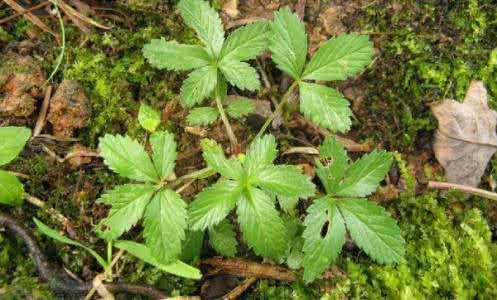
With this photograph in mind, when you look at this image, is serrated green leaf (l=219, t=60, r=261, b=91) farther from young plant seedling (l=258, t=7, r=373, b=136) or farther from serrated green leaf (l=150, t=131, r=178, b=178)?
serrated green leaf (l=150, t=131, r=178, b=178)

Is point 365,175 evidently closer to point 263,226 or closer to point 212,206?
point 263,226

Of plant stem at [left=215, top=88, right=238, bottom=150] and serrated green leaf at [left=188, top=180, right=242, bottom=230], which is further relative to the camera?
plant stem at [left=215, top=88, right=238, bottom=150]

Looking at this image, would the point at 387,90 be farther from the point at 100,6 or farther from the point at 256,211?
the point at 100,6

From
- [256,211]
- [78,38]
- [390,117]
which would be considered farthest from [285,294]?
[78,38]

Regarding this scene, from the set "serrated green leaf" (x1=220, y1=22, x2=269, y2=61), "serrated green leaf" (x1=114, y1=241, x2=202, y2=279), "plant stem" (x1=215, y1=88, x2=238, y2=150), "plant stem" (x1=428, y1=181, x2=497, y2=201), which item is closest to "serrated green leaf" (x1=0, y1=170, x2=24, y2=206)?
"serrated green leaf" (x1=114, y1=241, x2=202, y2=279)

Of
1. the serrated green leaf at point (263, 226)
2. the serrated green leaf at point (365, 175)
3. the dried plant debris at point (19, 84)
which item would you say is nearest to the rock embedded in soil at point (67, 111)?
the dried plant debris at point (19, 84)

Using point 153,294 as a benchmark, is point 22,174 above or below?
above

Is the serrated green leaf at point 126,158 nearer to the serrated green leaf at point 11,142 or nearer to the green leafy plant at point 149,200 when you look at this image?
the green leafy plant at point 149,200

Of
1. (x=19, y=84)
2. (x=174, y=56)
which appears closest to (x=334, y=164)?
(x=174, y=56)
